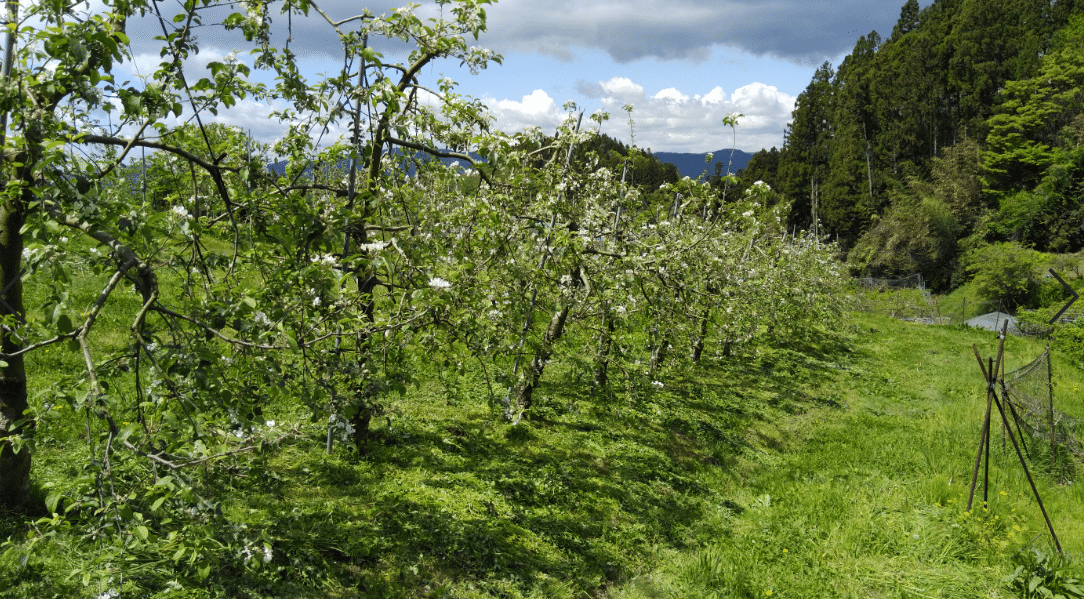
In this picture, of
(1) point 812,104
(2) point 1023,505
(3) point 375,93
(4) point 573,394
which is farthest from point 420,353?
(1) point 812,104

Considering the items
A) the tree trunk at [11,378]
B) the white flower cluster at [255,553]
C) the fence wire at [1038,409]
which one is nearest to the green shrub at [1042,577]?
the fence wire at [1038,409]

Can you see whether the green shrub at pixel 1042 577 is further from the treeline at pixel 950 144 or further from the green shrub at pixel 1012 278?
the treeline at pixel 950 144

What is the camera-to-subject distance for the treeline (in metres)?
39.8

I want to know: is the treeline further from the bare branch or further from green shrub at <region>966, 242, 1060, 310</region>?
the bare branch

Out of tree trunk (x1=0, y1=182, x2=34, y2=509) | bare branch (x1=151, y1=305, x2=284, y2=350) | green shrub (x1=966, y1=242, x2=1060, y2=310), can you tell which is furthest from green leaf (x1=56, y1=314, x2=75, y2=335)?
green shrub (x1=966, y1=242, x2=1060, y2=310)

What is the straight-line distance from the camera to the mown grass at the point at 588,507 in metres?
4.92

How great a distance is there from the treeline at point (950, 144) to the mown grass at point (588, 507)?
33.1m

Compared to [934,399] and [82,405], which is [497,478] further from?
[934,399]

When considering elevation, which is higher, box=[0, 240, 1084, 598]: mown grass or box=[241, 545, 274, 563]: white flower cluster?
box=[241, 545, 274, 563]: white flower cluster

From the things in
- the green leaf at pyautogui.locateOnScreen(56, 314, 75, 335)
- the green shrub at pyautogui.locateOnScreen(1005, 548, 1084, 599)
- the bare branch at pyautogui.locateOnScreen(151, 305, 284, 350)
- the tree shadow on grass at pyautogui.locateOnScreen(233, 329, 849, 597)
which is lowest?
the green shrub at pyautogui.locateOnScreen(1005, 548, 1084, 599)

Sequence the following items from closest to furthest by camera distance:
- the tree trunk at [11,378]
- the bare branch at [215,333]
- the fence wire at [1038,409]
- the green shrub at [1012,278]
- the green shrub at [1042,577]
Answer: the bare branch at [215,333]
the tree trunk at [11,378]
the green shrub at [1042,577]
the fence wire at [1038,409]
the green shrub at [1012,278]

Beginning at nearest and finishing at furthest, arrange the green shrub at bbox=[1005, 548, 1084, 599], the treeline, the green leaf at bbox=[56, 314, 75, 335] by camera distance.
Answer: the green leaf at bbox=[56, 314, 75, 335]
the green shrub at bbox=[1005, 548, 1084, 599]
the treeline

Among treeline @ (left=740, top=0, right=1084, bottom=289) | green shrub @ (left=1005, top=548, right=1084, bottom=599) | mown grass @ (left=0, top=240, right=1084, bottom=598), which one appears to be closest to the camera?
mown grass @ (left=0, top=240, right=1084, bottom=598)

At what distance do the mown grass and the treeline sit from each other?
33.1 m
